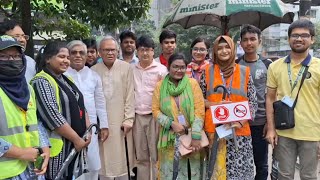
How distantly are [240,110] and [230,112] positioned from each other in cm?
9

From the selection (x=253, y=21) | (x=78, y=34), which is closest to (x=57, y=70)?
(x=78, y=34)

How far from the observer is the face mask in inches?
92.1

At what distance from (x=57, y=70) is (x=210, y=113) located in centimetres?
150

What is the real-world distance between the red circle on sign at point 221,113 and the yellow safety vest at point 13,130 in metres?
1.67

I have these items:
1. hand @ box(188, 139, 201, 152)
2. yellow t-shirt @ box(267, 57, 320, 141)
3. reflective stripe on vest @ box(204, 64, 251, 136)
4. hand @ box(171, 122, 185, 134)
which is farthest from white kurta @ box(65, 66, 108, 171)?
yellow t-shirt @ box(267, 57, 320, 141)

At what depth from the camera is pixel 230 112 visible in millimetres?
3414

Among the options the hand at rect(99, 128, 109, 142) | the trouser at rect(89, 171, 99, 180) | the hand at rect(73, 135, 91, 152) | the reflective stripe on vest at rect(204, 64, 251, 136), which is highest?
the reflective stripe on vest at rect(204, 64, 251, 136)

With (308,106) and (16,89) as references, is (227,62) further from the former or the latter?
(16,89)

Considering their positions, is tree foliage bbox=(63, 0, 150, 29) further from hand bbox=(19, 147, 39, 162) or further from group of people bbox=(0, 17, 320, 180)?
hand bbox=(19, 147, 39, 162)

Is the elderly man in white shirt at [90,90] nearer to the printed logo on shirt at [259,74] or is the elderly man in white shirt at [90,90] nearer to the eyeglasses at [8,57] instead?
the eyeglasses at [8,57]

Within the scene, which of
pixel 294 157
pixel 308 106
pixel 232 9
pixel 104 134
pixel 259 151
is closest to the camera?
pixel 308 106

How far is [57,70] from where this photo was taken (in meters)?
3.12

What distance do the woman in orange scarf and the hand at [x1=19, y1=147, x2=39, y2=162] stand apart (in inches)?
67.8

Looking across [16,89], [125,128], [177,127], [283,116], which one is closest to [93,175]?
[125,128]
